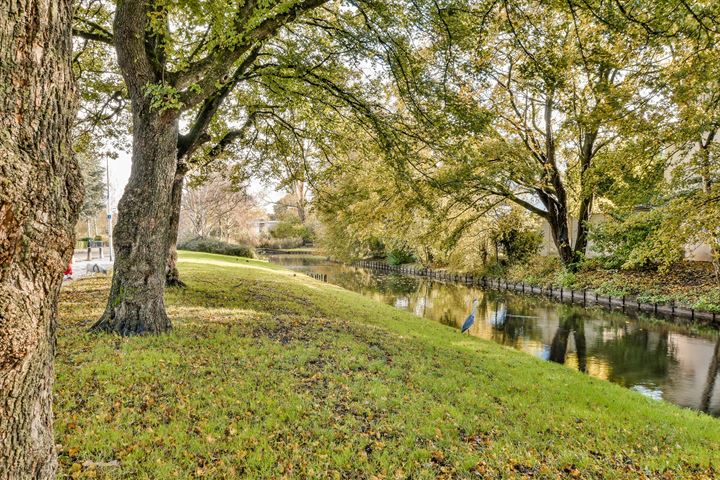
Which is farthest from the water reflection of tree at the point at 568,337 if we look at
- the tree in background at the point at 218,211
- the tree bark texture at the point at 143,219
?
the tree in background at the point at 218,211

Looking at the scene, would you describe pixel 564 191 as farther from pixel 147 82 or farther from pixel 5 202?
pixel 5 202

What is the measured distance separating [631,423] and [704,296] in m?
13.9

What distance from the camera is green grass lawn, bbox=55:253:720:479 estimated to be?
4.05 metres

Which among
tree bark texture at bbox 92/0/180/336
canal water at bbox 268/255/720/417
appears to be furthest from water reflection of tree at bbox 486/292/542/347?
tree bark texture at bbox 92/0/180/336

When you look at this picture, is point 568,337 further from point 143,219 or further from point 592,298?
point 143,219

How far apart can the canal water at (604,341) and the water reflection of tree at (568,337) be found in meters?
0.03

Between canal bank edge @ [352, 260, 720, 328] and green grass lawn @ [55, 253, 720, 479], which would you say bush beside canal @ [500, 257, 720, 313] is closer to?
canal bank edge @ [352, 260, 720, 328]

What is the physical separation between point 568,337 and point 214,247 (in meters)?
27.4

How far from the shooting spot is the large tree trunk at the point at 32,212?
201 centimetres

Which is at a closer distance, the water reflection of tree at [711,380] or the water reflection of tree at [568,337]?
the water reflection of tree at [711,380]

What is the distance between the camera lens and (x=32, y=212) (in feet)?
6.89

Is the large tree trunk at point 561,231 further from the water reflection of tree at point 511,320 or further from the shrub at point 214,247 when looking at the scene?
the shrub at point 214,247

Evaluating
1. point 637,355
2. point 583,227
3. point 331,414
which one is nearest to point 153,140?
point 331,414

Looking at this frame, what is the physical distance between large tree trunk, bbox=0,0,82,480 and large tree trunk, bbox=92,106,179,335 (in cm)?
518
